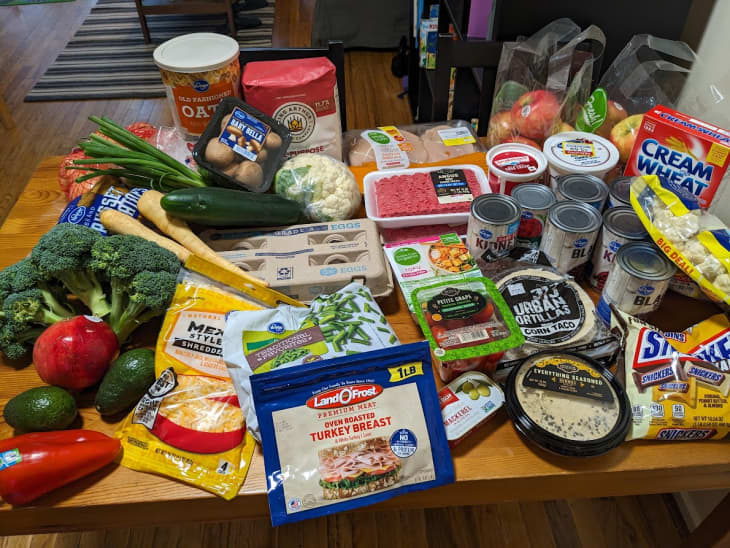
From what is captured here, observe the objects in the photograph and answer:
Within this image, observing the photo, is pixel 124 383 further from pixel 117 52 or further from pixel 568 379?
pixel 117 52

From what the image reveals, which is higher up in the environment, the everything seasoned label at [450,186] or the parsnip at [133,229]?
the everything seasoned label at [450,186]

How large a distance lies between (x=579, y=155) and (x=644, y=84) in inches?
15.9

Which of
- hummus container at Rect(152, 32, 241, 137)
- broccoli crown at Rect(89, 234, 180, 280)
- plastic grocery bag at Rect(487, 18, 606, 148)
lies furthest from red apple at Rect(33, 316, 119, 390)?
plastic grocery bag at Rect(487, 18, 606, 148)

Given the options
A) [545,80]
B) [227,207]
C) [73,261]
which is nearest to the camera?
[73,261]

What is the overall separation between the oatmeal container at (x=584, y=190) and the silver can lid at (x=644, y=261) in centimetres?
12

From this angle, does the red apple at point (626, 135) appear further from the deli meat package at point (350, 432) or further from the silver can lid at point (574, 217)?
the deli meat package at point (350, 432)

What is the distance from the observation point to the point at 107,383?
95cm

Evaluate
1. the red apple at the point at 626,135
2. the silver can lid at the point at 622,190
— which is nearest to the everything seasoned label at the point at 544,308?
the silver can lid at the point at 622,190

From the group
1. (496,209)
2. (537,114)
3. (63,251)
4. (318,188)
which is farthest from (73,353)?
(537,114)

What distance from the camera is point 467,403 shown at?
927 millimetres

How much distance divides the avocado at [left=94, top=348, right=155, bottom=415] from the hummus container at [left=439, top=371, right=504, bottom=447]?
1.70ft

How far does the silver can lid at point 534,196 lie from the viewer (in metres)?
1.11

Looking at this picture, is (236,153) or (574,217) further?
(236,153)

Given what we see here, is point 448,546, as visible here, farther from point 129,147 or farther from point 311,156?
point 129,147
